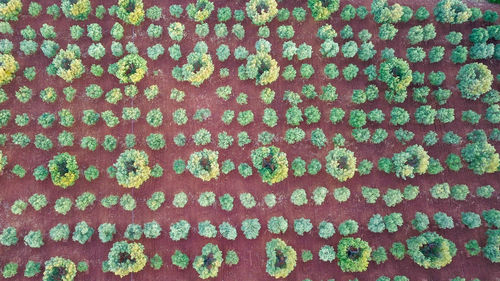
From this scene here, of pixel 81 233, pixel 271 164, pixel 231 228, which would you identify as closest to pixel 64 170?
pixel 81 233

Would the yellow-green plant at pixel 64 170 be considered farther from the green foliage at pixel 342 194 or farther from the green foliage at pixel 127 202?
the green foliage at pixel 342 194

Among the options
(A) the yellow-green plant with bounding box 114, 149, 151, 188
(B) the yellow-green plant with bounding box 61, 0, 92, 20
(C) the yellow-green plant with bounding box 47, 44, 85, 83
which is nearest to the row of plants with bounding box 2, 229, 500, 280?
(A) the yellow-green plant with bounding box 114, 149, 151, 188

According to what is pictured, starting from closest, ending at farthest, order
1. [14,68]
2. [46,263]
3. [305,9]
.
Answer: [46,263] → [14,68] → [305,9]

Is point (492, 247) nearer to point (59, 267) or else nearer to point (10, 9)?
point (59, 267)

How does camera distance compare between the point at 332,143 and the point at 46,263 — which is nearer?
the point at 46,263

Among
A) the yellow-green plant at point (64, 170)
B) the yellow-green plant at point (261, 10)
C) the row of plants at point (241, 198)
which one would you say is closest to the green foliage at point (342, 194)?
the row of plants at point (241, 198)

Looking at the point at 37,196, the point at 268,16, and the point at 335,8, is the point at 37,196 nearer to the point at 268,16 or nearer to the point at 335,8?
the point at 268,16

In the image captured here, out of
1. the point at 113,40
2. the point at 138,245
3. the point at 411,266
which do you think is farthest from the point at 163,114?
the point at 411,266
